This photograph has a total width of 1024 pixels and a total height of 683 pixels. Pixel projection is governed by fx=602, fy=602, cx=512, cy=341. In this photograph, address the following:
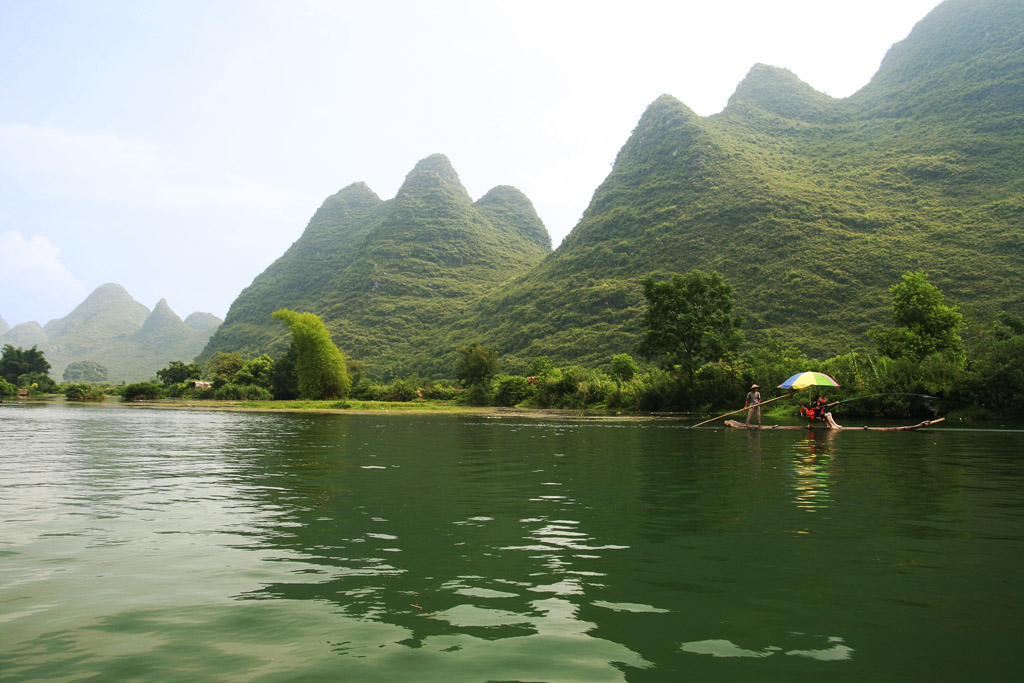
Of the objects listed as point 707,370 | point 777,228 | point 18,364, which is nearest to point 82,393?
point 18,364

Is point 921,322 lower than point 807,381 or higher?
higher

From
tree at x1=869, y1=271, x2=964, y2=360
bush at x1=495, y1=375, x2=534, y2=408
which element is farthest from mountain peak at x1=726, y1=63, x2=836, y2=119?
bush at x1=495, y1=375, x2=534, y2=408

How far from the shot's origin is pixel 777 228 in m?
96.2

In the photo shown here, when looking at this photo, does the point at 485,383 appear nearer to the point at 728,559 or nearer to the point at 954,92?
the point at 728,559

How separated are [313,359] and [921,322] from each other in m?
59.7

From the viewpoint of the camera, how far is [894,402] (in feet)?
116

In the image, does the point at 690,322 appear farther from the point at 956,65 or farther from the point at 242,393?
the point at 956,65

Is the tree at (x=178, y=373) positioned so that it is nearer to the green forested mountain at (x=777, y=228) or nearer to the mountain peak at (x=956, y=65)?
the green forested mountain at (x=777, y=228)

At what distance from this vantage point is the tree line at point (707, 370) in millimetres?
33219

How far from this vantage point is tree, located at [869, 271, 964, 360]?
1708 inches

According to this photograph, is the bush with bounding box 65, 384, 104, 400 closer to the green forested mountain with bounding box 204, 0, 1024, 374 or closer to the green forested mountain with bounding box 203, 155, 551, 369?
Answer: the green forested mountain with bounding box 203, 155, 551, 369

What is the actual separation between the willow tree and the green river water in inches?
2294

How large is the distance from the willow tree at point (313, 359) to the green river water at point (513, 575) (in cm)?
5828

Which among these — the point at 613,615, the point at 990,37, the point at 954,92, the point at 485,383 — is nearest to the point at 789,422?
the point at 613,615
